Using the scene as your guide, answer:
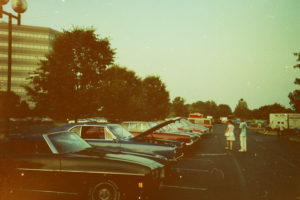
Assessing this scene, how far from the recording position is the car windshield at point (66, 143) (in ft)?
20.2

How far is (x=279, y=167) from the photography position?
1163 cm

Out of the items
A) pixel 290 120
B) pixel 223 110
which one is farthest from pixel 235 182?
pixel 223 110

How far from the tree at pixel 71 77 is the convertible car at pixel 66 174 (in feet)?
55.6

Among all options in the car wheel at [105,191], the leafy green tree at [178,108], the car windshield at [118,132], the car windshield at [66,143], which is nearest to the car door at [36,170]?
the car windshield at [66,143]

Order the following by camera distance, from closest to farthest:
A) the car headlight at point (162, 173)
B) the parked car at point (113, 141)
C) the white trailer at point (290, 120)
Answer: the car headlight at point (162, 173) → the parked car at point (113, 141) → the white trailer at point (290, 120)

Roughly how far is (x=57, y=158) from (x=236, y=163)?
8583mm

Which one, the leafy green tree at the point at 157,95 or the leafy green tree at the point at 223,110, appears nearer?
the leafy green tree at the point at 157,95

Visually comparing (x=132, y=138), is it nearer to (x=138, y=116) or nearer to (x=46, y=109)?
(x=46, y=109)

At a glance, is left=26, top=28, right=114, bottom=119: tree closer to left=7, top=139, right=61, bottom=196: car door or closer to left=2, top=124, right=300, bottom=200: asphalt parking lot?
left=2, top=124, right=300, bottom=200: asphalt parking lot

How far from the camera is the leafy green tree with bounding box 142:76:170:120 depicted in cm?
6075

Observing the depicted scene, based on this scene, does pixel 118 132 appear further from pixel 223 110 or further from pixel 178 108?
pixel 223 110

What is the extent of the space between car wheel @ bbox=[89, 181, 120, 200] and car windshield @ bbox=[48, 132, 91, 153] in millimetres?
950

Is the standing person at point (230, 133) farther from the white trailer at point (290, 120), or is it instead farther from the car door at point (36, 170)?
the white trailer at point (290, 120)

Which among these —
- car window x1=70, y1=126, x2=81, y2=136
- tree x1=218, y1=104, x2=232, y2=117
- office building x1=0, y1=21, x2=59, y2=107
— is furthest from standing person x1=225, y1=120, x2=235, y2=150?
tree x1=218, y1=104, x2=232, y2=117
